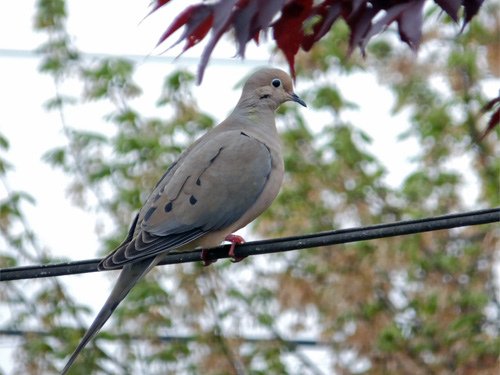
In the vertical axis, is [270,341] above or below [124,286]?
above

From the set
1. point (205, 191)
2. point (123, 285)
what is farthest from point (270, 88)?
point (123, 285)

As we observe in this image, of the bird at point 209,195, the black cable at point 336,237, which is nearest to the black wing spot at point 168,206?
the bird at point 209,195

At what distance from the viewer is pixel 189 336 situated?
244 inches

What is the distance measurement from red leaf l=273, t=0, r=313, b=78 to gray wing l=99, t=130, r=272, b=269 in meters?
1.62

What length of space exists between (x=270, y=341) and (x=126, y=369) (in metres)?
0.84

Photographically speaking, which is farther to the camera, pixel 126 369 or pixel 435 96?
pixel 435 96

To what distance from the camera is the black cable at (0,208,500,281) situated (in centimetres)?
291

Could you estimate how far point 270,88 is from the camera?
4.62m

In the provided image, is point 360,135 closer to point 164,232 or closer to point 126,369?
point 126,369

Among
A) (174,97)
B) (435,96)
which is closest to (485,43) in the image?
(435,96)

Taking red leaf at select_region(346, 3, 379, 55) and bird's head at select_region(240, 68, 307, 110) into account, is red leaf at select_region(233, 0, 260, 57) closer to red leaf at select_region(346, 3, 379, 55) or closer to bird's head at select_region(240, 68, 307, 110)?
red leaf at select_region(346, 3, 379, 55)

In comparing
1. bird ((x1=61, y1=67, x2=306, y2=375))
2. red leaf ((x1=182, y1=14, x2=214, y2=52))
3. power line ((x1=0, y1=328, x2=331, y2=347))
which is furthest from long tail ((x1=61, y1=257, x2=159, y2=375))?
power line ((x1=0, y1=328, x2=331, y2=347))

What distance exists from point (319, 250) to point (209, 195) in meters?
2.26

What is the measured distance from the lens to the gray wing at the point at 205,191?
3951mm
